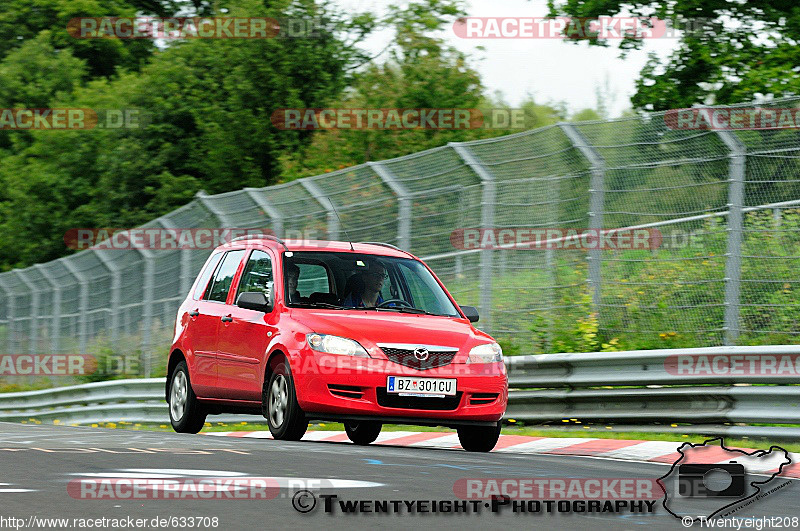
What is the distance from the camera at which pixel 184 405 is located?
12914 millimetres

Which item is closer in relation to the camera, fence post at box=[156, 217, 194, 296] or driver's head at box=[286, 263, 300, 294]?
driver's head at box=[286, 263, 300, 294]

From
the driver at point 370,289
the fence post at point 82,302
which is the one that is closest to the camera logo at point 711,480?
the driver at point 370,289

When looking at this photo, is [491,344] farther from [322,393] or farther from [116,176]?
[116,176]

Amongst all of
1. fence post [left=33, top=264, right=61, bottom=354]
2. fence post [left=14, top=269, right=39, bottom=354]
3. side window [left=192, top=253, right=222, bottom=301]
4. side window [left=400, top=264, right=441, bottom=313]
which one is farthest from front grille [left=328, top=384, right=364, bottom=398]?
fence post [left=14, top=269, right=39, bottom=354]

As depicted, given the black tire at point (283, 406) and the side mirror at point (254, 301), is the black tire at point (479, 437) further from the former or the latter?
the side mirror at point (254, 301)

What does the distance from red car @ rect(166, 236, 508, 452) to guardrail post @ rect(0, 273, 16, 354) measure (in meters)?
18.4

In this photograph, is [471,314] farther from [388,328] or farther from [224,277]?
[224,277]

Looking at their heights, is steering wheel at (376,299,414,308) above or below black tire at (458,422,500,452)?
above

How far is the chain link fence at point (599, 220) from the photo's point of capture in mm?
11977

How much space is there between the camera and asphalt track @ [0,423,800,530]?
230 inches

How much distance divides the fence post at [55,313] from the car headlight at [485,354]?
1662 cm

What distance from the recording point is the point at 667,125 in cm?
1288

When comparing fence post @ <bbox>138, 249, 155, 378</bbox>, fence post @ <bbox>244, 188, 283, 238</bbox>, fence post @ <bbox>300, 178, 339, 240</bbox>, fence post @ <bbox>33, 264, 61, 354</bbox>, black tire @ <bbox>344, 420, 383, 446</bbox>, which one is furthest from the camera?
fence post @ <bbox>33, 264, 61, 354</bbox>

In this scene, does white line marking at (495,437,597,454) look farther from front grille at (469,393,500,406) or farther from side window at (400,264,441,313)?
side window at (400,264,441,313)
